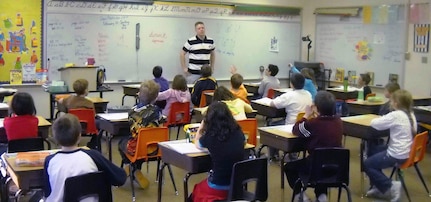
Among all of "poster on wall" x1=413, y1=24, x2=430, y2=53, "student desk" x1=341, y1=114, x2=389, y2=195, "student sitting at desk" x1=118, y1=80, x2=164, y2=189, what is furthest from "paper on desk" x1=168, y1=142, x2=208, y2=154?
"poster on wall" x1=413, y1=24, x2=430, y2=53

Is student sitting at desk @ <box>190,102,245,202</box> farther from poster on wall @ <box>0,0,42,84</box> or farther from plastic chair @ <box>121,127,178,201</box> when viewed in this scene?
poster on wall @ <box>0,0,42,84</box>

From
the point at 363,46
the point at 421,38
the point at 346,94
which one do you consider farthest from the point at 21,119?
the point at 363,46

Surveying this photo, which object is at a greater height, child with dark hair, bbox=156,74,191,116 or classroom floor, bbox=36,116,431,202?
child with dark hair, bbox=156,74,191,116

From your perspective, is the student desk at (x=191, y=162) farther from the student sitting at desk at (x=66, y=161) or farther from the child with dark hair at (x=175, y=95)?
the child with dark hair at (x=175, y=95)

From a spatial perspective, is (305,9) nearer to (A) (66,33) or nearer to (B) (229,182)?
(A) (66,33)

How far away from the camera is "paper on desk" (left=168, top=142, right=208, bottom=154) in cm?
379

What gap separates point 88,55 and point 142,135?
4.68 m

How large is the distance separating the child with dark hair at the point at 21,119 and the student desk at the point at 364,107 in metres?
4.21

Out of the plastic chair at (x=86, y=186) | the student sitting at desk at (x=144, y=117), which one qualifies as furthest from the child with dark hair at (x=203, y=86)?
the plastic chair at (x=86, y=186)

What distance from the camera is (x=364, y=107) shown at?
684 centimetres

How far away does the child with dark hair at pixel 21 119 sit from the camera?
14.3 feet

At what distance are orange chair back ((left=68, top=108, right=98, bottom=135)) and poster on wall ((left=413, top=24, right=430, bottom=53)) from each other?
242 inches

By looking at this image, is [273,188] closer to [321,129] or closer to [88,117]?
[321,129]

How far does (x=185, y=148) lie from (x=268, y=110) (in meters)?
2.69
